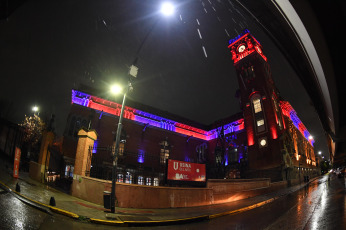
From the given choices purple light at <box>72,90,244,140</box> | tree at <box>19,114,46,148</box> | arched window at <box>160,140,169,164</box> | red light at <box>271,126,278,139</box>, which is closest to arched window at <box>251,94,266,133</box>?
red light at <box>271,126,278,139</box>

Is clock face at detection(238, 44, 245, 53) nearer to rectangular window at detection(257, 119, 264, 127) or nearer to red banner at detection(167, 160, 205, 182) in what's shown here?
rectangular window at detection(257, 119, 264, 127)

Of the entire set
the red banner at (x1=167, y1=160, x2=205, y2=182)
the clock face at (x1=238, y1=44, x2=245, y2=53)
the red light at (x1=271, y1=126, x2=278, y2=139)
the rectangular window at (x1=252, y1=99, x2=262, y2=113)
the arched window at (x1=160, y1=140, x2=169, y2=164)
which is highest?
the clock face at (x1=238, y1=44, x2=245, y2=53)

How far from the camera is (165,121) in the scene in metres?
33.8

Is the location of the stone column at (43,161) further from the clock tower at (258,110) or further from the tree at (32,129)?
the clock tower at (258,110)

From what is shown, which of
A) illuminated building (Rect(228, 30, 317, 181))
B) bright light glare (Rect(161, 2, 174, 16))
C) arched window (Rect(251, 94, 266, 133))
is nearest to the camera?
bright light glare (Rect(161, 2, 174, 16))

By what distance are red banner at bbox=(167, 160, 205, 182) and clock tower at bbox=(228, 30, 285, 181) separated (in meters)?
18.0

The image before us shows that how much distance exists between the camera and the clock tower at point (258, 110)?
87.8 ft

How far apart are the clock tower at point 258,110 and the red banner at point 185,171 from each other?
18.0 m

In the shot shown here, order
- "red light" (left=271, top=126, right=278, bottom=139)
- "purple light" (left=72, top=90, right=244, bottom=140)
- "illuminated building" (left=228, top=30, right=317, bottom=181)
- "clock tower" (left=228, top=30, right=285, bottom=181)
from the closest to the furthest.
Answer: "purple light" (left=72, top=90, right=244, bottom=140), "illuminated building" (left=228, top=30, right=317, bottom=181), "clock tower" (left=228, top=30, right=285, bottom=181), "red light" (left=271, top=126, right=278, bottom=139)

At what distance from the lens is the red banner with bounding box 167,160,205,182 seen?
37.9ft

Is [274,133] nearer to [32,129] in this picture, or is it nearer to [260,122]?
[260,122]

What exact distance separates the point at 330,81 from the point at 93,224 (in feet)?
28.1

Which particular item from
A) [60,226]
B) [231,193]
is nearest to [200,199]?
[231,193]

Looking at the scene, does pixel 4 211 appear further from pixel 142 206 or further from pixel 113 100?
pixel 113 100
